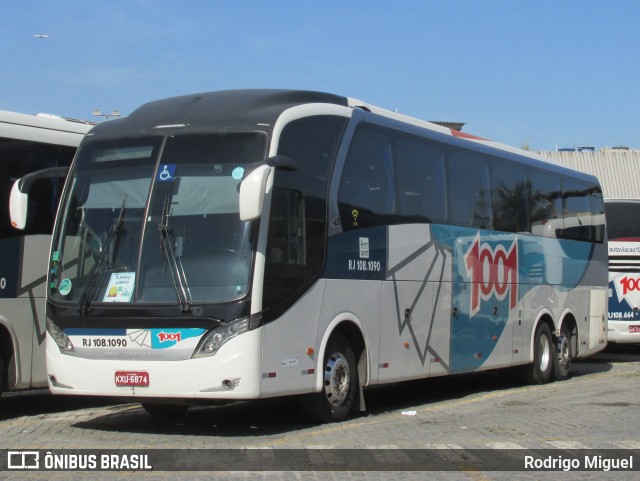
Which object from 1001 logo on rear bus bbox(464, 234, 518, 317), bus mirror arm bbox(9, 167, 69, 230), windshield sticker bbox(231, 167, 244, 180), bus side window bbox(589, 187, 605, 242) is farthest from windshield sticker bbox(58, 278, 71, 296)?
bus side window bbox(589, 187, 605, 242)

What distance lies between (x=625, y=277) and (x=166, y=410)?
1382 cm

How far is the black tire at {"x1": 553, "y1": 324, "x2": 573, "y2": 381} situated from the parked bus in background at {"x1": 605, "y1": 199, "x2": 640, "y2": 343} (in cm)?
435

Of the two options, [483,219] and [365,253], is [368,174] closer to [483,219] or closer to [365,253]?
[365,253]

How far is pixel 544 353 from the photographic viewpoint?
60.0 ft

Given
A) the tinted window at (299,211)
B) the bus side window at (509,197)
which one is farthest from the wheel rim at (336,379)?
the bus side window at (509,197)

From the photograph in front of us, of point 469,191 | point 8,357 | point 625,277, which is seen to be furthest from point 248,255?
point 625,277

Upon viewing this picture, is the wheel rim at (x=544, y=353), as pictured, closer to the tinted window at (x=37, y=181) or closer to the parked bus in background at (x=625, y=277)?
the parked bus in background at (x=625, y=277)

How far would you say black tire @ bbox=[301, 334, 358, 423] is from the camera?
37.6ft

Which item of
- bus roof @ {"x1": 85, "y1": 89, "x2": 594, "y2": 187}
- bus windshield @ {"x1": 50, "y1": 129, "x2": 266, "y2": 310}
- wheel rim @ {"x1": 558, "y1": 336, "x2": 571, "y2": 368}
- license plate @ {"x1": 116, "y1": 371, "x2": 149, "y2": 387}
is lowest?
wheel rim @ {"x1": 558, "y1": 336, "x2": 571, "y2": 368}

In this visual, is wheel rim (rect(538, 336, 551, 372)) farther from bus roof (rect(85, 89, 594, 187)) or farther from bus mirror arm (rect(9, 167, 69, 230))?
bus mirror arm (rect(9, 167, 69, 230))

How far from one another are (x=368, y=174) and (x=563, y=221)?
764 cm

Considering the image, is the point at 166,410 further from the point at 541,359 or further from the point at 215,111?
the point at 541,359

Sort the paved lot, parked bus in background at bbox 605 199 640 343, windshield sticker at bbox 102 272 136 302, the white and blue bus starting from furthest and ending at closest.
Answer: parked bus in background at bbox 605 199 640 343 → windshield sticker at bbox 102 272 136 302 → the white and blue bus → the paved lot

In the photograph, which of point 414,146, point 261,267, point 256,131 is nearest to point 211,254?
point 261,267
